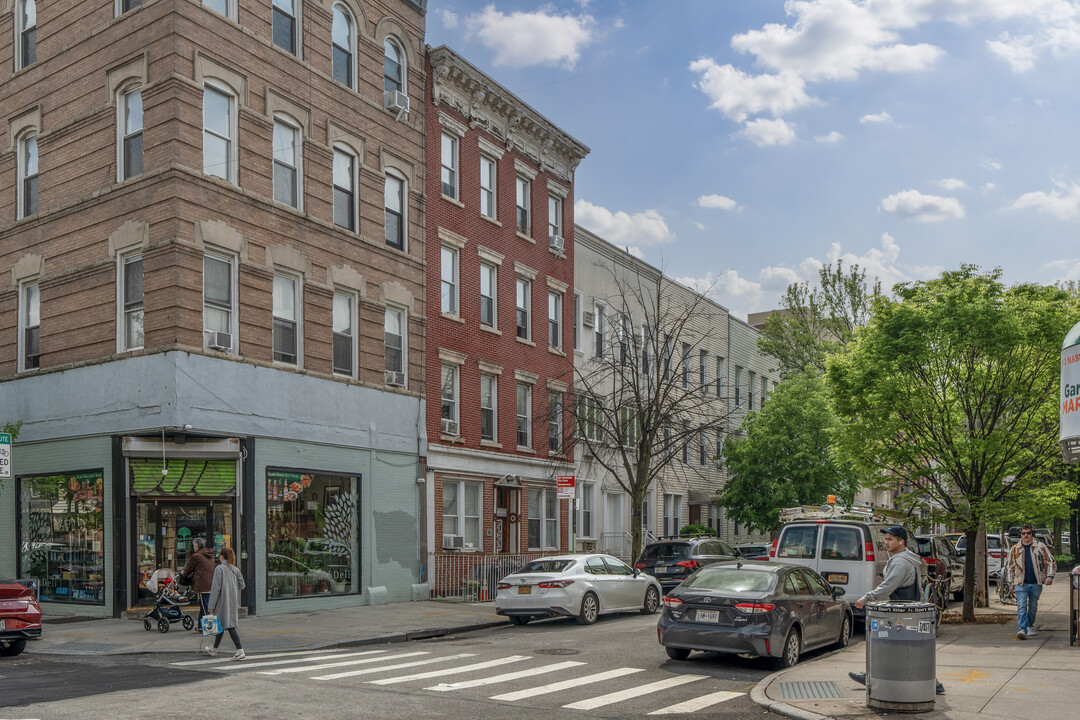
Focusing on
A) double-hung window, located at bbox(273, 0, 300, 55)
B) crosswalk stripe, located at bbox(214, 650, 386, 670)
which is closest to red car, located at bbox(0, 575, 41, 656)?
crosswalk stripe, located at bbox(214, 650, 386, 670)

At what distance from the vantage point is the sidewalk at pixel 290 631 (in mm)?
16598

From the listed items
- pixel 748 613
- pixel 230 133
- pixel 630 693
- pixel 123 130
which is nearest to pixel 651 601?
pixel 748 613

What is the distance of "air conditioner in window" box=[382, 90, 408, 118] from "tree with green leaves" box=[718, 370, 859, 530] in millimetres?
20008

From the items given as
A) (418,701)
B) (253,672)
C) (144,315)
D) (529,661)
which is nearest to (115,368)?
(144,315)

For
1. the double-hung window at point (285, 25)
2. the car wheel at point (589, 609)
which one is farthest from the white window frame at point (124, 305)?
the car wheel at point (589, 609)

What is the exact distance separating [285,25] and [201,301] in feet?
23.1

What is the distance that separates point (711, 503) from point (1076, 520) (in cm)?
1366

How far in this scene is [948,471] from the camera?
19.8 metres

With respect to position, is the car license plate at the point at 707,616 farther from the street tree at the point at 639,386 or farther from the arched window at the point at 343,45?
the arched window at the point at 343,45

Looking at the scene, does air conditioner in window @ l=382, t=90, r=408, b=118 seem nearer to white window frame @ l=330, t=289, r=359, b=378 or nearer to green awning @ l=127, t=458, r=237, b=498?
white window frame @ l=330, t=289, r=359, b=378

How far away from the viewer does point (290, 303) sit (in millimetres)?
23172

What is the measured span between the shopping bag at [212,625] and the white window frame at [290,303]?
7797 mm

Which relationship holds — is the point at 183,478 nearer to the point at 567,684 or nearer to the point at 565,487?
the point at 565,487

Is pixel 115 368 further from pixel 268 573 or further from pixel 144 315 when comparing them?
pixel 268 573
